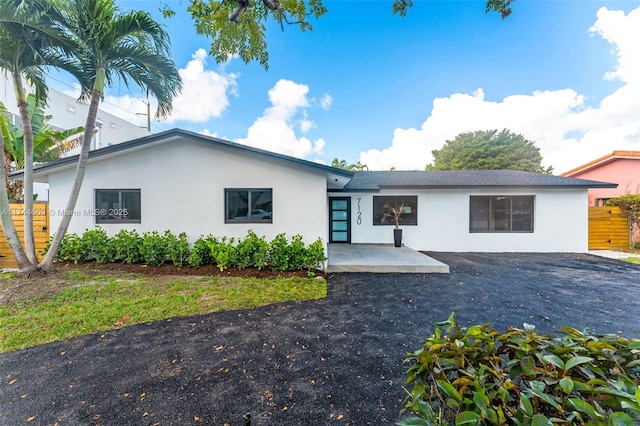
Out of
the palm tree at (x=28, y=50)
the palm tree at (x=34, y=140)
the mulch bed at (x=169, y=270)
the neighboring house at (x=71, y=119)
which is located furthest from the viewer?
the neighboring house at (x=71, y=119)

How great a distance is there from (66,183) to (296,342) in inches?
340

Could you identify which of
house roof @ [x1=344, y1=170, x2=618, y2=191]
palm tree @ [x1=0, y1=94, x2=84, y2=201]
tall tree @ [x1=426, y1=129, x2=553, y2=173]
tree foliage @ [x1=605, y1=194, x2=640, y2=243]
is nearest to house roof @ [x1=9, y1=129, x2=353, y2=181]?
palm tree @ [x1=0, y1=94, x2=84, y2=201]

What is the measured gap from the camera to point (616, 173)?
49.2 feet

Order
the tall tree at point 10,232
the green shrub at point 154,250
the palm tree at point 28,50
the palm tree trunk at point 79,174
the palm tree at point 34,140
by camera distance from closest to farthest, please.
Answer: the palm tree at point 28,50 < the tall tree at point 10,232 < the palm tree trunk at point 79,174 < the green shrub at point 154,250 < the palm tree at point 34,140

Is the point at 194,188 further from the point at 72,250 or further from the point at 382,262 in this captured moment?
the point at 382,262

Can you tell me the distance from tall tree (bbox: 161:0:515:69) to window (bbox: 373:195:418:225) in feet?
22.5

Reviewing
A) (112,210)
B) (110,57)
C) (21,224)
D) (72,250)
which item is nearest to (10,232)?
(72,250)

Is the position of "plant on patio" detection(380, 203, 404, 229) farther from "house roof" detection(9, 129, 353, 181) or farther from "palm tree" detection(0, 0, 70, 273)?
"palm tree" detection(0, 0, 70, 273)

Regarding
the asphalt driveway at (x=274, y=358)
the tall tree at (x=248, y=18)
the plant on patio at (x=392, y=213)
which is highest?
the tall tree at (x=248, y=18)

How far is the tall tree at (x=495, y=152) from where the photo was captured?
24.7 metres

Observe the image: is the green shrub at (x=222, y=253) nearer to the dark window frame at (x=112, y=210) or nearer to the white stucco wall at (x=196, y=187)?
the white stucco wall at (x=196, y=187)

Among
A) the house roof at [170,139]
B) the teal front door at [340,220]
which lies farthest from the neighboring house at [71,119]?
the teal front door at [340,220]

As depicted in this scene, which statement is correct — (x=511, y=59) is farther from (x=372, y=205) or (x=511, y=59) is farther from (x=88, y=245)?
(x=88, y=245)

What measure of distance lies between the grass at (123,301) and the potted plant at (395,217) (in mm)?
4974
